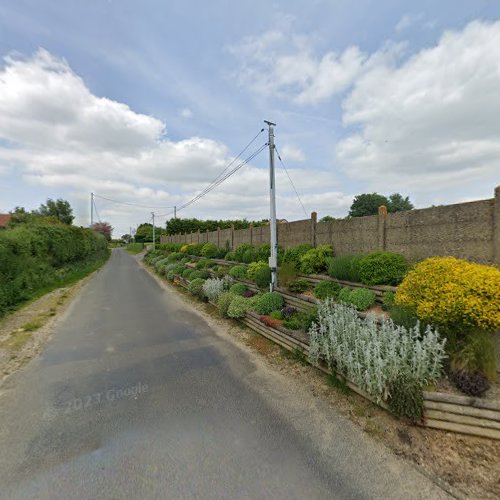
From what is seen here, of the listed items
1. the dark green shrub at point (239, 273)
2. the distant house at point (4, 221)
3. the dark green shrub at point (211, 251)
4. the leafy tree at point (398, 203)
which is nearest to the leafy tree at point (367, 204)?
the leafy tree at point (398, 203)

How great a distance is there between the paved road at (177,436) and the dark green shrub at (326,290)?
2.29 m

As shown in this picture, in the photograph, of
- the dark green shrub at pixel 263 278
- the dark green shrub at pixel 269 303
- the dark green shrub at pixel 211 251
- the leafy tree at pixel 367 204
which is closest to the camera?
the dark green shrub at pixel 269 303

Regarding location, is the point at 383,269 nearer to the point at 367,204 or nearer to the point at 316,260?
the point at 316,260

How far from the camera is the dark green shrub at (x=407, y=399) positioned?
2.98m

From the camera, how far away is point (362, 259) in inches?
236

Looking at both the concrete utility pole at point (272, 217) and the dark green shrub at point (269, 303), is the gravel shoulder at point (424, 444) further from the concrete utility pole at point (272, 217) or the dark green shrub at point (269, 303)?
the concrete utility pole at point (272, 217)

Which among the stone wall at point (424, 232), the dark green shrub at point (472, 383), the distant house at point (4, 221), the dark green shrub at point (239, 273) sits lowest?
the dark green shrub at point (472, 383)

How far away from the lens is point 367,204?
49062 mm

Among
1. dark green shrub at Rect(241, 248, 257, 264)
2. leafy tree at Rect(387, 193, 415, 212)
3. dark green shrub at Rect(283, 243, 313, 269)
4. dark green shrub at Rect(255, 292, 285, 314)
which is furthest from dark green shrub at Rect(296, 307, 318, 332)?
leafy tree at Rect(387, 193, 415, 212)

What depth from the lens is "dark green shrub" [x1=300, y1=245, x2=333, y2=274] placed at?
25.3ft

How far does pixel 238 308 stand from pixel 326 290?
2.44 meters

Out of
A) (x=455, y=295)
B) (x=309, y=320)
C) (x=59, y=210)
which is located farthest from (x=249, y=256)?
(x=59, y=210)

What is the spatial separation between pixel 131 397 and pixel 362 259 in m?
5.28

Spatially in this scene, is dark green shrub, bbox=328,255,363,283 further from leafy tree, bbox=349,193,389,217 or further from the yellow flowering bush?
leafy tree, bbox=349,193,389,217
